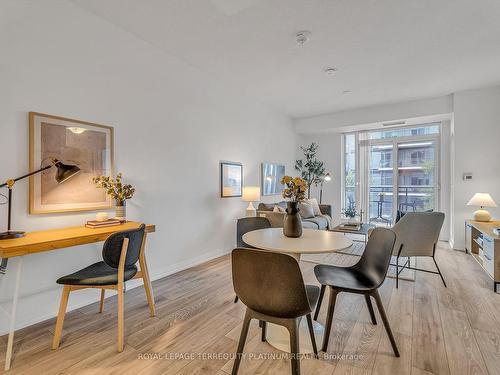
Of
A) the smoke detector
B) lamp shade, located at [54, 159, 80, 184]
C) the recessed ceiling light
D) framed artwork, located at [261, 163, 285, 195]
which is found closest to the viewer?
lamp shade, located at [54, 159, 80, 184]

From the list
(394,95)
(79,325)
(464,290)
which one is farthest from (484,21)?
(79,325)

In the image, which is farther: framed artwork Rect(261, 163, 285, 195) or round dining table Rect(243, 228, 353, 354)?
framed artwork Rect(261, 163, 285, 195)

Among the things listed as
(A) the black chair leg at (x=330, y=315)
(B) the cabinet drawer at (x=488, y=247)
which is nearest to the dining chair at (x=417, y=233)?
(B) the cabinet drawer at (x=488, y=247)

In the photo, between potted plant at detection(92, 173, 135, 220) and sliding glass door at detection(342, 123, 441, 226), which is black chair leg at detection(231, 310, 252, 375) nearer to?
potted plant at detection(92, 173, 135, 220)

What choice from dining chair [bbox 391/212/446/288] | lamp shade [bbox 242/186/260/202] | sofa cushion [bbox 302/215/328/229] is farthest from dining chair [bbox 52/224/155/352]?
sofa cushion [bbox 302/215/328/229]

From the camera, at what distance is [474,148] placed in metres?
4.61

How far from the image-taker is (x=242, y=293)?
147 cm

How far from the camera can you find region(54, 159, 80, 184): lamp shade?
2264mm

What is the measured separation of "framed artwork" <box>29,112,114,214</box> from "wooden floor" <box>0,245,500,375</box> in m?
1.04

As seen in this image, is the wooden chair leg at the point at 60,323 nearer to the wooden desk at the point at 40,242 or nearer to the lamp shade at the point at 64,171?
the wooden desk at the point at 40,242

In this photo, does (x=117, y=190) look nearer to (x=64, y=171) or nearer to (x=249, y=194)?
(x=64, y=171)

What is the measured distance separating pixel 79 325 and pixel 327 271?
2152 mm

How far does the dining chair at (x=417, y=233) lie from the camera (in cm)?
303

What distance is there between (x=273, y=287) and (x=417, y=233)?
2516 millimetres
